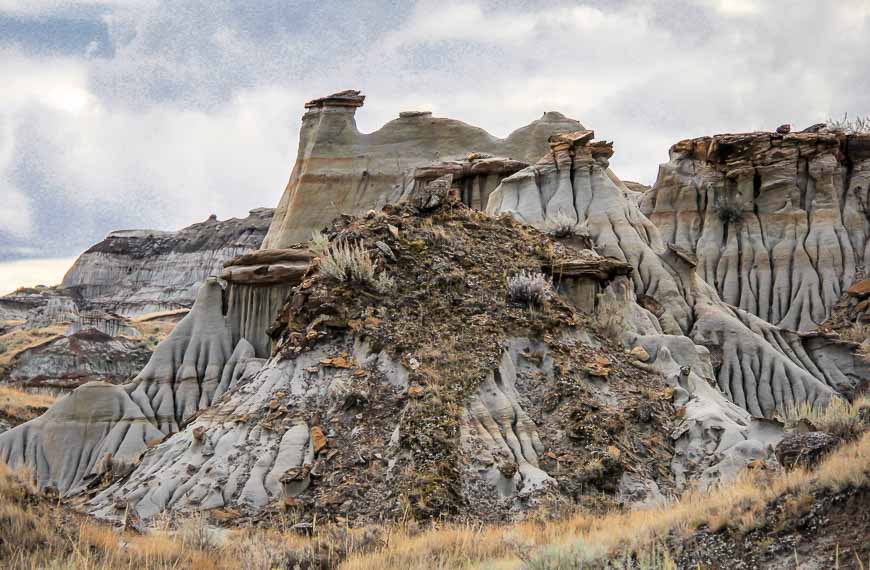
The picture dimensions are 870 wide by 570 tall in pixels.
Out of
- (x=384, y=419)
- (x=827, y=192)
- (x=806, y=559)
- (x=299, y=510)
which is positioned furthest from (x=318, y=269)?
(x=827, y=192)

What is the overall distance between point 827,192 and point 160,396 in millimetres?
29840

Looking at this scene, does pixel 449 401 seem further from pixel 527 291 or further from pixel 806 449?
pixel 806 449

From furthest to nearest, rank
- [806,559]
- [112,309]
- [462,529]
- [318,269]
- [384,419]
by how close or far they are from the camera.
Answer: [112,309] → [318,269] → [384,419] → [462,529] → [806,559]

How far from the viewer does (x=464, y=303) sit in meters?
15.2

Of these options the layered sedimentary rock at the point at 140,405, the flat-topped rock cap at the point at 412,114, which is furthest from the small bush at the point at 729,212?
the layered sedimentary rock at the point at 140,405

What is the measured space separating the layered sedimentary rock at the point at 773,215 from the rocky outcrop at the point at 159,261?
5726cm

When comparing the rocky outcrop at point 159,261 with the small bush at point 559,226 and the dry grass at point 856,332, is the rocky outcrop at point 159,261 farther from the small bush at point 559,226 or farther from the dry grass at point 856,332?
the small bush at point 559,226

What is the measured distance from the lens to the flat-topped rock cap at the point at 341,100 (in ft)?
158

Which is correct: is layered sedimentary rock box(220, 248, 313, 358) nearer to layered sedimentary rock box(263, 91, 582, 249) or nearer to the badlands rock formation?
the badlands rock formation

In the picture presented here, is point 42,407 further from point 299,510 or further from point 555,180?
point 299,510

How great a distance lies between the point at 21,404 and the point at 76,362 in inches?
372

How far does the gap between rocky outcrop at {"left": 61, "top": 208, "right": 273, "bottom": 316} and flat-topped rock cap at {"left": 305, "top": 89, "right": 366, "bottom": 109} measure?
43.3 meters

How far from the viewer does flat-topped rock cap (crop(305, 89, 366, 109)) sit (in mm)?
48188

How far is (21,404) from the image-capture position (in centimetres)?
3616
